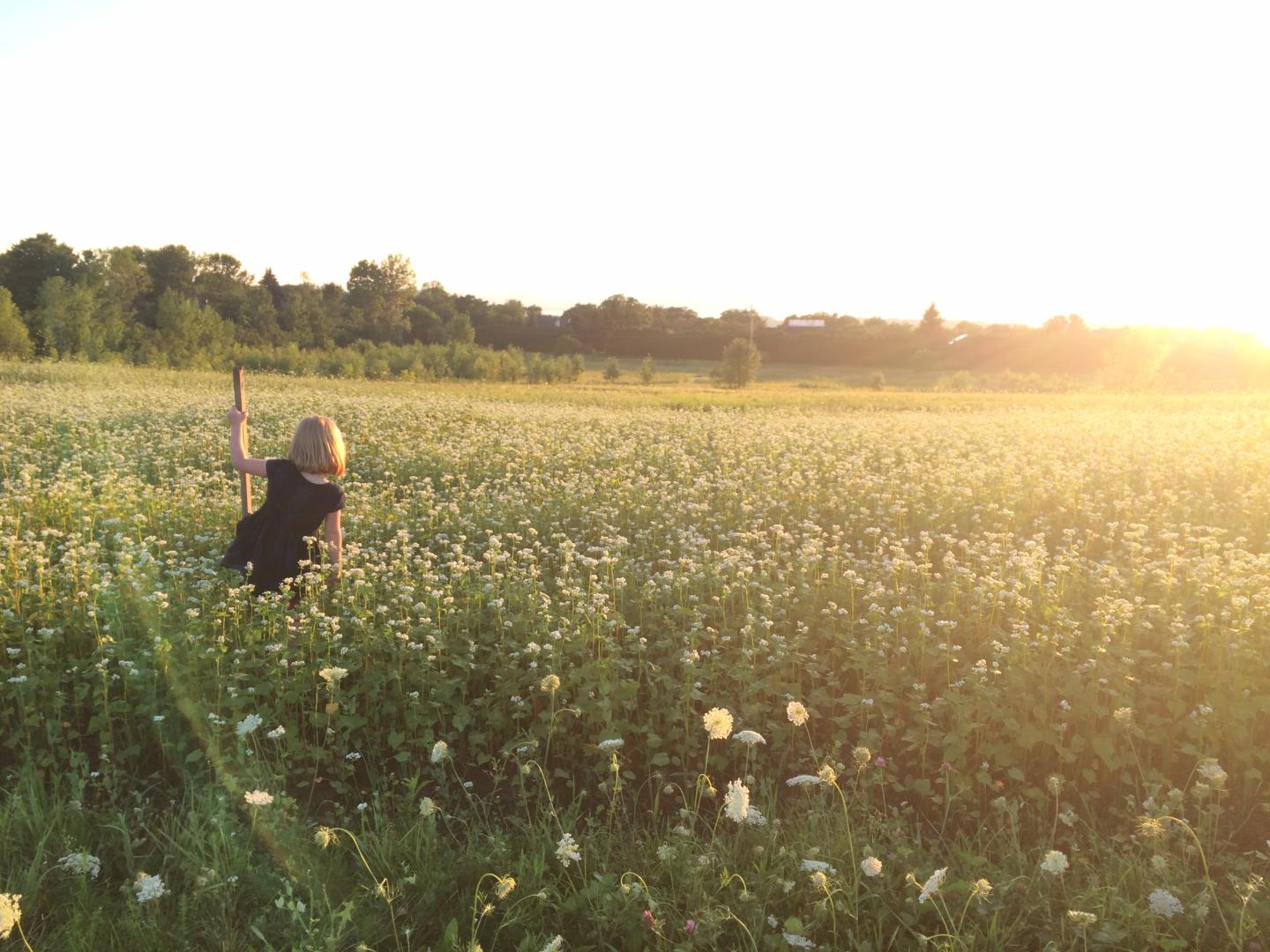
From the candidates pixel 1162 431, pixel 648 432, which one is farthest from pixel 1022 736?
pixel 1162 431

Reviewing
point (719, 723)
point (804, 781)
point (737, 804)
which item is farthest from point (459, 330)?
point (737, 804)

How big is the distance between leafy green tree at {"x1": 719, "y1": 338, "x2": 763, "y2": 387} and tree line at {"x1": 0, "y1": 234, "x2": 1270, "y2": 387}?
1058 cm

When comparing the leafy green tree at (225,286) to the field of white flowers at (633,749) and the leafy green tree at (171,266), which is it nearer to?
the leafy green tree at (171,266)

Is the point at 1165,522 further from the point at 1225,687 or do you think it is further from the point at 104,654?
the point at 104,654

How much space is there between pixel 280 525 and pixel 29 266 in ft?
232

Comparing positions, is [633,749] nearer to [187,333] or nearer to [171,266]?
[187,333]

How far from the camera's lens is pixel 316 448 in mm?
6434

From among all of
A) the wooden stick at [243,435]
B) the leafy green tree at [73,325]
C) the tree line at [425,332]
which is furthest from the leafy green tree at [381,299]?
the wooden stick at [243,435]

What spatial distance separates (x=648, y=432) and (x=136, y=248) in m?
81.9

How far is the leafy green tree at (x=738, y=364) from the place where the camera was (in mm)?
58000

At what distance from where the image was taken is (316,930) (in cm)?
316

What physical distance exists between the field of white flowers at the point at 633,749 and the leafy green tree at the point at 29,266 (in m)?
65.4

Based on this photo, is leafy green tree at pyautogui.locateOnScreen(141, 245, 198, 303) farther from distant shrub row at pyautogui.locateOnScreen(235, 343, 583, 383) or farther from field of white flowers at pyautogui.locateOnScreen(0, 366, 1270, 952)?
field of white flowers at pyautogui.locateOnScreen(0, 366, 1270, 952)

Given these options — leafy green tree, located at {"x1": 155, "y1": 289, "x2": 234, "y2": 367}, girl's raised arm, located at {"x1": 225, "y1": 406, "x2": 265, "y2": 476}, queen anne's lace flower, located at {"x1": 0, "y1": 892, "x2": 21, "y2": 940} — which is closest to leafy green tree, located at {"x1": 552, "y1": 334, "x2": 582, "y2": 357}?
leafy green tree, located at {"x1": 155, "y1": 289, "x2": 234, "y2": 367}
